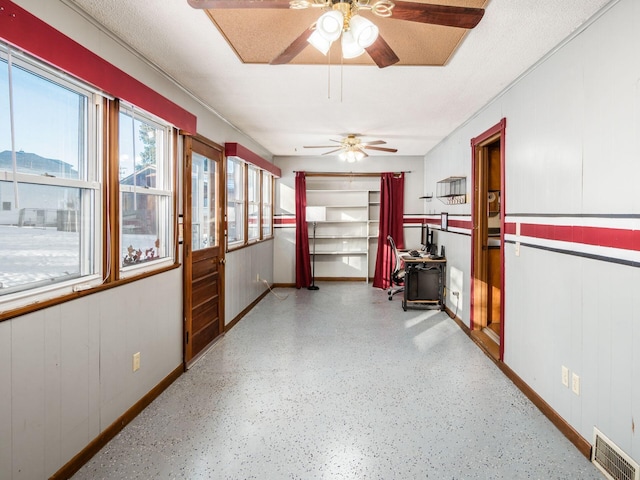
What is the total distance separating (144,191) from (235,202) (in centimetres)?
228

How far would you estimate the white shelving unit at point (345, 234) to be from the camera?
736cm

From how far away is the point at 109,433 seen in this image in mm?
2248

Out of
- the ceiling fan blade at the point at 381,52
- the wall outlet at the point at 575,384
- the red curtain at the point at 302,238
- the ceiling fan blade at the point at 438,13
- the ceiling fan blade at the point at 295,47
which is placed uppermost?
the ceiling fan blade at the point at 295,47

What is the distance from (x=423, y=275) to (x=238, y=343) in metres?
2.84

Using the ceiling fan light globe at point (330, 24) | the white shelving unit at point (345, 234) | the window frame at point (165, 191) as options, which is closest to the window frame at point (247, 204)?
the white shelving unit at point (345, 234)

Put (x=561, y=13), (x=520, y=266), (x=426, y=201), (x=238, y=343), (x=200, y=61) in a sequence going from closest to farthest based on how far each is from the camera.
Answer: (x=561, y=13)
(x=200, y=61)
(x=520, y=266)
(x=238, y=343)
(x=426, y=201)

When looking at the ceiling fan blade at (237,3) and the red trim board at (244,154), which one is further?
the red trim board at (244,154)

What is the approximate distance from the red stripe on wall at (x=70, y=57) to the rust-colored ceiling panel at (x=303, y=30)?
2.16ft

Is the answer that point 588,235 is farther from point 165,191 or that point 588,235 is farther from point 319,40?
point 165,191

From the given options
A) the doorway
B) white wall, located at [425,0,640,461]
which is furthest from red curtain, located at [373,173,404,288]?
white wall, located at [425,0,640,461]

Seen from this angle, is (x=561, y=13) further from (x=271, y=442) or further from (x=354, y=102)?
(x=271, y=442)

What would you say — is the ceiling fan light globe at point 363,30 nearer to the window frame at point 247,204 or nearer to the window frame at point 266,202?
the window frame at point 247,204

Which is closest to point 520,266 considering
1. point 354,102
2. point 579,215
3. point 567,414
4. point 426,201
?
point 579,215

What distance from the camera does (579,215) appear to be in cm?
222
